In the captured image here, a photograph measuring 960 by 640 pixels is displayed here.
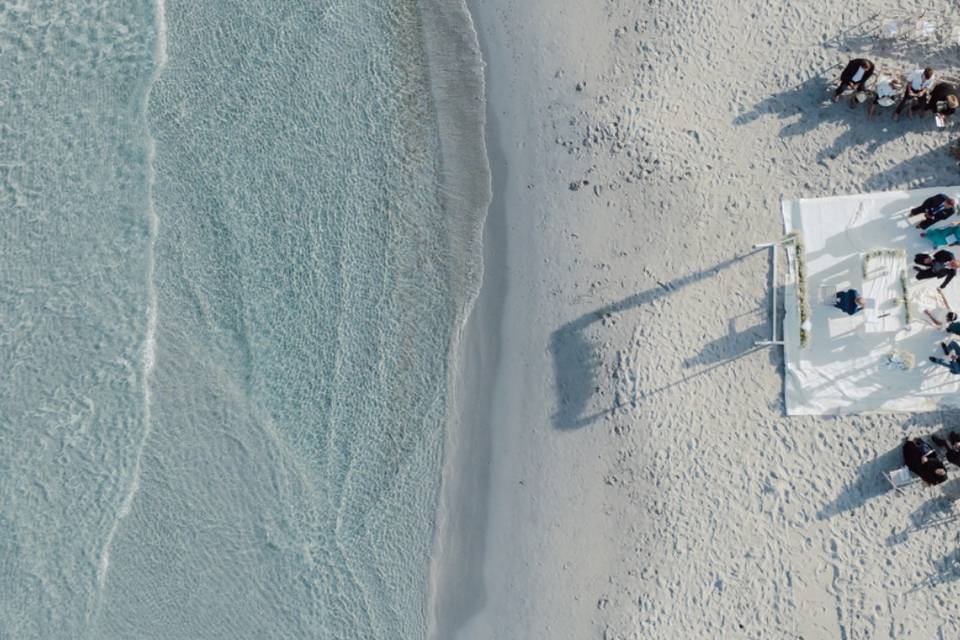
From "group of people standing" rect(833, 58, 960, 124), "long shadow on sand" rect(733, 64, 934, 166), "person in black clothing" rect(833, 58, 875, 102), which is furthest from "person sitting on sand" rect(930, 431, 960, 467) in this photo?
"person in black clothing" rect(833, 58, 875, 102)

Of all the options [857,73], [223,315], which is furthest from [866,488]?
[223,315]

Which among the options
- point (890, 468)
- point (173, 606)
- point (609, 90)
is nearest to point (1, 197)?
point (173, 606)

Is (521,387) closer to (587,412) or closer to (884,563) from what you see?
(587,412)

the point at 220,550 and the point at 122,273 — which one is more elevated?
the point at 122,273

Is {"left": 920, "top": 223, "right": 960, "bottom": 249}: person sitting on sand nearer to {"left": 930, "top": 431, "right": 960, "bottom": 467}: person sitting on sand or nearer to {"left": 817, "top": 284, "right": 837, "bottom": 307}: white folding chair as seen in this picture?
{"left": 817, "top": 284, "right": 837, "bottom": 307}: white folding chair

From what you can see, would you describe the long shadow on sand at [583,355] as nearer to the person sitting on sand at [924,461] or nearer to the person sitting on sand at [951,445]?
the person sitting on sand at [924,461]

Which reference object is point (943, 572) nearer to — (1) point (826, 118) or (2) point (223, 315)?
(1) point (826, 118)

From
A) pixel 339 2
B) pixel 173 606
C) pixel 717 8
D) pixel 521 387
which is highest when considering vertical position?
pixel 339 2

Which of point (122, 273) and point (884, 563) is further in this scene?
point (122, 273)
